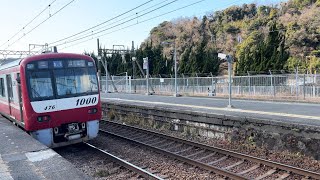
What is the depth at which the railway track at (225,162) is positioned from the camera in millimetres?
7816

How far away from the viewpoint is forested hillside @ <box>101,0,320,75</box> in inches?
1398

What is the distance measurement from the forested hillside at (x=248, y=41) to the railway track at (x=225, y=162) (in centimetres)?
2356

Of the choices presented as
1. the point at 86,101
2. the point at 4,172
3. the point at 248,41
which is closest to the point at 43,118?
the point at 86,101

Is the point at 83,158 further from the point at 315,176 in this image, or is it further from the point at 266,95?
the point at 266,95

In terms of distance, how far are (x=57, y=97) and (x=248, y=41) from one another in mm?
43798

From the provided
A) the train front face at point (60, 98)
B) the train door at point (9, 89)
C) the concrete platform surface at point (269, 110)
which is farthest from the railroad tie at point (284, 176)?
the train door at point (9, 89)

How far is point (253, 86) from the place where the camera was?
2681cm

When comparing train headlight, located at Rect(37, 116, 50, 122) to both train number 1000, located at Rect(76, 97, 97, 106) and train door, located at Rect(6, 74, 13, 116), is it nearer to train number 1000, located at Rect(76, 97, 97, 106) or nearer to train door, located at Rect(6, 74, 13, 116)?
train number 1000, located at Rect(76, 97, 97, 106)

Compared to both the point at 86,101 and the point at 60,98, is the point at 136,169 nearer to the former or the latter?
the point at 86,101

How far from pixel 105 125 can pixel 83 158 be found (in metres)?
7.23

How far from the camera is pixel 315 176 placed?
24.1 ft

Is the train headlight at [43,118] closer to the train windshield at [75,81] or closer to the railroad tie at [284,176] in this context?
the train windshield at [75,81]

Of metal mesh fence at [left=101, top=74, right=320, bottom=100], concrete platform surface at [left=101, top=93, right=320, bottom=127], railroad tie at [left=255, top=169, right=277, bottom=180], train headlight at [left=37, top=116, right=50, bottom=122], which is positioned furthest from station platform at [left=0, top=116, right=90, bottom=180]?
metal mesh fence at [left=101, top=74, right=320, bottom=100]

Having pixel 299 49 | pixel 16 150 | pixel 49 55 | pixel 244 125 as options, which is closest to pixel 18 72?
pixel 49 55
